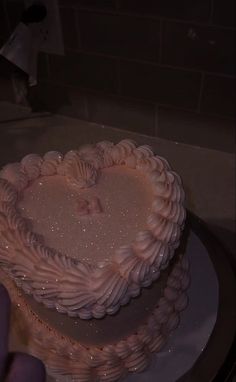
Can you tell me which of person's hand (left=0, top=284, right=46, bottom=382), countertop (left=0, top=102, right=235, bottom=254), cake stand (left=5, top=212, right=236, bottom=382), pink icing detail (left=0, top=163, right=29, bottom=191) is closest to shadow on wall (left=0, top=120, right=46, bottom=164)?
countertop (left=0, top=102, right=235, bottom=254)

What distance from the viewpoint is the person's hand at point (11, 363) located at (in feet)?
1.41

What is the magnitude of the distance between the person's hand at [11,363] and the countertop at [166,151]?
0.66m

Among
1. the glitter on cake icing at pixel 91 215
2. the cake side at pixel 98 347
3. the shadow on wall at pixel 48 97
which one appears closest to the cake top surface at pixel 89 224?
the glitter on cake icing at pixel 91 215

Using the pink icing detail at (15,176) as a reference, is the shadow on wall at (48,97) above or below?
below

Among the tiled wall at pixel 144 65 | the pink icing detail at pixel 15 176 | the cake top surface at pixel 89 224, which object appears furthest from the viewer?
the tiled wall at pixel 144 65

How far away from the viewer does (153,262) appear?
2.13 feet

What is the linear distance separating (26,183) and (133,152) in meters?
0.18

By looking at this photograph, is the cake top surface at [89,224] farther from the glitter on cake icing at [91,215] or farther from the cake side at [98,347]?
the cake side at [98,347]

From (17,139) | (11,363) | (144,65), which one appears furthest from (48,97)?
(11,363)

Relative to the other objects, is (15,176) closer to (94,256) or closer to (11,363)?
(94,256)

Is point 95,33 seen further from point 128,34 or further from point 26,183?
point 26,183

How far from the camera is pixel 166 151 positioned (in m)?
1.28

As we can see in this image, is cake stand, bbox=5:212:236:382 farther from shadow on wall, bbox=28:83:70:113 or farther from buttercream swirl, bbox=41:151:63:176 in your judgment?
shadow on wall, bbox=28:83:70:113

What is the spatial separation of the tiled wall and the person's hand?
0.80 meters
